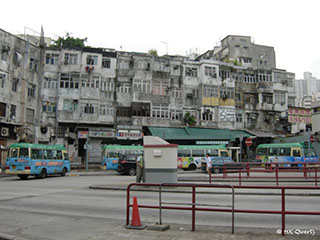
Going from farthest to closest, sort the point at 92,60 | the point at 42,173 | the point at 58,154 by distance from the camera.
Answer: the point at 92,60 < the point at 58,154 < the point at 42,173

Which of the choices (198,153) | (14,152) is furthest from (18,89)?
(198,153)

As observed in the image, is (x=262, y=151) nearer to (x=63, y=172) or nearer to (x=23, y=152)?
(x=63, y=172)

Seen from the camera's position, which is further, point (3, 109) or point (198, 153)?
point (198, 153)

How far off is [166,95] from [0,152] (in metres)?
20.9

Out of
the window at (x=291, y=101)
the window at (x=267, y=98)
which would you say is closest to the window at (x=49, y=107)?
the window at (x=267, y=98)

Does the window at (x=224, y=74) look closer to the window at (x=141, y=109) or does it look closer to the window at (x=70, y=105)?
the window at (x=141, y=109)

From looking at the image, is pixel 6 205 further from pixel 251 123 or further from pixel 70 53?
pixel 251 123

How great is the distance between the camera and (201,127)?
135 feet

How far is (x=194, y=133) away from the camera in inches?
1547

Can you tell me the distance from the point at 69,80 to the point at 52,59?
11.7ft

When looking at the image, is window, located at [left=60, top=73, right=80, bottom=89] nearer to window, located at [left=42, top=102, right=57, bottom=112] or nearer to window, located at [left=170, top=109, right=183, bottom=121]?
window, located at [left=42, top=102, right=57, bottom=112]

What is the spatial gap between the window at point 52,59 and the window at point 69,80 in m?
2.02

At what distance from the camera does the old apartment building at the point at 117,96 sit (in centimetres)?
3409

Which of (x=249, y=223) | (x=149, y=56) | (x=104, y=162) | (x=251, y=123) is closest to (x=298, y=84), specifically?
(x=251, y=123)
